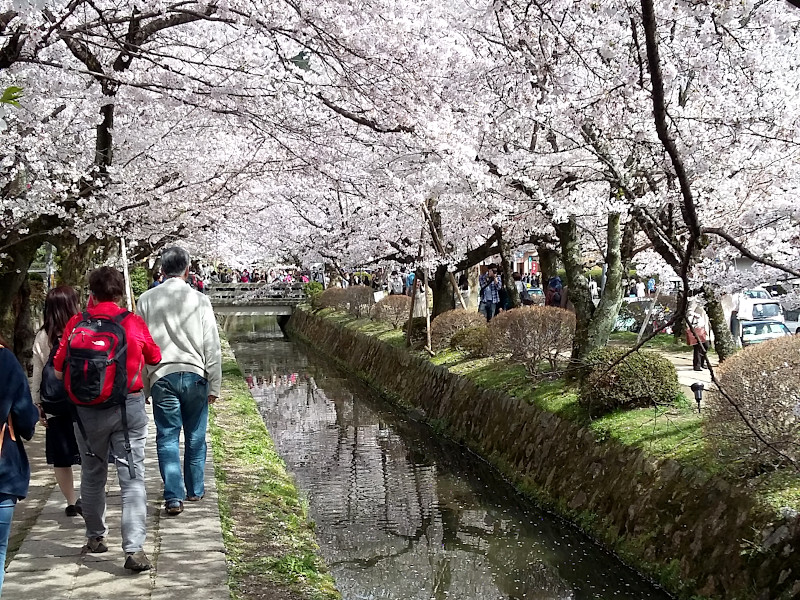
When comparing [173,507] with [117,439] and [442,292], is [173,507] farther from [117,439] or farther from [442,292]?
[442,292]

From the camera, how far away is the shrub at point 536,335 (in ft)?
40.2

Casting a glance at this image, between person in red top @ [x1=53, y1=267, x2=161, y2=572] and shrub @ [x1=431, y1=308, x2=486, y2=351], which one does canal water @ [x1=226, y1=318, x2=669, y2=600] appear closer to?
shrub @ [x1=431, y1=308, x2=486, y2=351]

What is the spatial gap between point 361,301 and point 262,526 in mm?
20911

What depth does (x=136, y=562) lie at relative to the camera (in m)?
4.50

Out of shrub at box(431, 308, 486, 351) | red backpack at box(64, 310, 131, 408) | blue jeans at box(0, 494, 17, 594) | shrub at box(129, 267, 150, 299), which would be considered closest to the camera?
blue jeans at box(0, 494, 17, 594)

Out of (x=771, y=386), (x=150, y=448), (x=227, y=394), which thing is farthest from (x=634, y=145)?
(x=227, y=394)

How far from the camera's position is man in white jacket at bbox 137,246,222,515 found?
5492 millimetres

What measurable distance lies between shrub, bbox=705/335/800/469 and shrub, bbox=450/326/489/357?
743 centimetres

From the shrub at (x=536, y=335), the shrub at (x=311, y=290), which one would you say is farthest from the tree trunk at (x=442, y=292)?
the shrub at (x=311, y=290)

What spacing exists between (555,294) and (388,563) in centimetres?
1227

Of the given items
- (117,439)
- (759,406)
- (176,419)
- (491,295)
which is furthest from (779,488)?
(491,295)

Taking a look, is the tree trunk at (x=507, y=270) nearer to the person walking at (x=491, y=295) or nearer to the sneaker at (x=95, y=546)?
the person walking at (x=491, y=295)

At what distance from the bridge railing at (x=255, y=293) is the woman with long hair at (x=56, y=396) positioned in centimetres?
3295

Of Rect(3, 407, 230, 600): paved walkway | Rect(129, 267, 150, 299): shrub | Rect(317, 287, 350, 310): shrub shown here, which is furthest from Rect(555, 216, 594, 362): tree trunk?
Rect(129, 267, 150, 299): shrub
